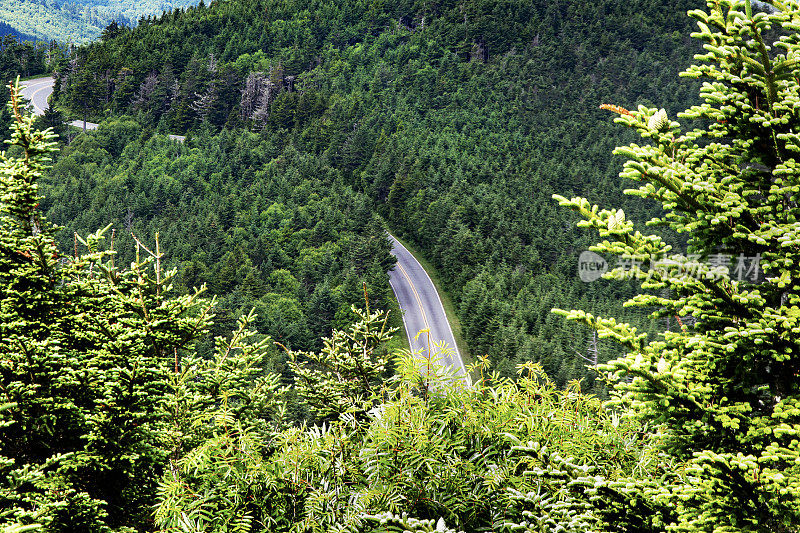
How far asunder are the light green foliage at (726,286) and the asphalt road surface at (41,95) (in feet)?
312

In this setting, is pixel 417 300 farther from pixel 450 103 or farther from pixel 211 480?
pixel 450 103

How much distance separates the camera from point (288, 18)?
122m

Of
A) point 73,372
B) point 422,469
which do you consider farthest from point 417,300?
point 422,469

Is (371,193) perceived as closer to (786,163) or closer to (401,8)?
→ (401,8)

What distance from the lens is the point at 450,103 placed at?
350ft

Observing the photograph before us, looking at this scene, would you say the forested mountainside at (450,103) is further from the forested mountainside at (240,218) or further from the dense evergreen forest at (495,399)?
the dense evergreen forest at (495,399)

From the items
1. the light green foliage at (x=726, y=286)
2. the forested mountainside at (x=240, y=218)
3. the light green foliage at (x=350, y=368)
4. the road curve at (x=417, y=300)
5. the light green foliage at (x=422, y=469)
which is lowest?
the road curve at (x=417, y=300)

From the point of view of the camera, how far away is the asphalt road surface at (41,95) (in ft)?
314

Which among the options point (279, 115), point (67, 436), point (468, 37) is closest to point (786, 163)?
point (67, 436)

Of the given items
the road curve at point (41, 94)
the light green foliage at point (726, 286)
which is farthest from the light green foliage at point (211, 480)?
the road curve at point (41, 94)

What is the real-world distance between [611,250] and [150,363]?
6486mm

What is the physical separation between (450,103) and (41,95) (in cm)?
7273

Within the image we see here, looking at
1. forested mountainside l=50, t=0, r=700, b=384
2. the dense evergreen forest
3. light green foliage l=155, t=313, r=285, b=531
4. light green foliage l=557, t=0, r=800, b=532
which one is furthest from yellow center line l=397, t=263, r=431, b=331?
light green foliage l=557, t=0, r=800, b=532

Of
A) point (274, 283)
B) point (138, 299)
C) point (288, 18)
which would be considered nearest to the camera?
point (138, 299)
